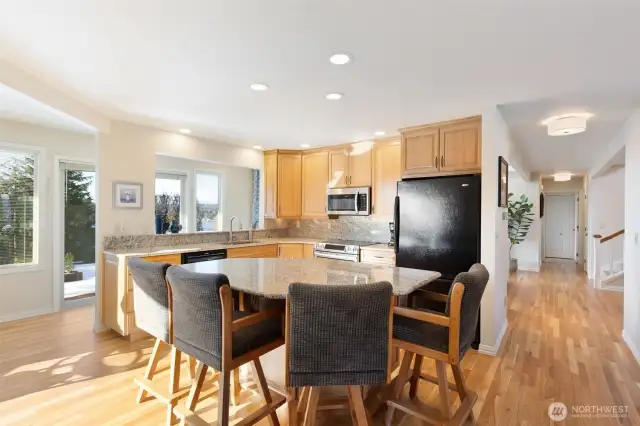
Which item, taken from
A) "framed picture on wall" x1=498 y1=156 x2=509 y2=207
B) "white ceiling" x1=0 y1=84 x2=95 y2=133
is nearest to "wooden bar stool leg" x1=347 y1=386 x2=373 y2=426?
"framed picture on wall" x1=498 y1=156 x2=509 y2=207

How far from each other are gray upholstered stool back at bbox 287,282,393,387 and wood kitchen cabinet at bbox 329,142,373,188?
3.16 m

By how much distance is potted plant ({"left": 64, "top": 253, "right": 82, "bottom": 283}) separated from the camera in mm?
4375

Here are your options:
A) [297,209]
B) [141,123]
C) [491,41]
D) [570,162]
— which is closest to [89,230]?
[141,123]

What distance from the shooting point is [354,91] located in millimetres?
2672

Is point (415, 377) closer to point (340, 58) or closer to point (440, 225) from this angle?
point (440, 225)

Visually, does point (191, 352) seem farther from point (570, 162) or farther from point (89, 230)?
point (570, 162)

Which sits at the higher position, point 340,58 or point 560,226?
point 340,58

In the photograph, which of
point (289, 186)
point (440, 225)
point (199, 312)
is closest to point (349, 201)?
point (289, 186)

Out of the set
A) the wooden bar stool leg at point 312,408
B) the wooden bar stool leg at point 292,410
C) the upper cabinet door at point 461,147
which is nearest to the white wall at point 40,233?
the wooden bar stool leg at point 292,410

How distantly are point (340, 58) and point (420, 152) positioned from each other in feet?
5.79

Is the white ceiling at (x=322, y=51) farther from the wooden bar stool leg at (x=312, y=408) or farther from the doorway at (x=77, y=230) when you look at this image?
the wooden bar stool leg at (x=312, y=408)

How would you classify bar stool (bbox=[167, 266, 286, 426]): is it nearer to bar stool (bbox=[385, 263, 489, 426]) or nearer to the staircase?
bar stool (bbox=[385, 263, 489, 426])

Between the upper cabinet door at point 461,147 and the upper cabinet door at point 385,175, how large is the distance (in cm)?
89

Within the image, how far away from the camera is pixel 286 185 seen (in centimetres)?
516
